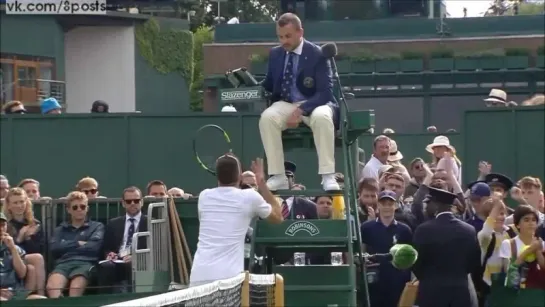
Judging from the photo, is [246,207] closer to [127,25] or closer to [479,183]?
[479,183]

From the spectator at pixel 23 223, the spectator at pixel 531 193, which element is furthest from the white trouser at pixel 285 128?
the spectator at pixel 531 193

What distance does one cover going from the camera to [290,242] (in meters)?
11.4

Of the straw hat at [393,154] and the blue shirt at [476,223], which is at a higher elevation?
the straw hat at [393,154]

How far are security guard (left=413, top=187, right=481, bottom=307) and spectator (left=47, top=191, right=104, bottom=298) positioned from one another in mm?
3202

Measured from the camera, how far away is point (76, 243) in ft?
42.5

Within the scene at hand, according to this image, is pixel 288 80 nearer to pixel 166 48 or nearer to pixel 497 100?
pixel 497 100

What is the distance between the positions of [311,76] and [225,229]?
6.49ft

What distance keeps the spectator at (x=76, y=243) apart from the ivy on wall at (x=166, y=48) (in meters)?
21.2

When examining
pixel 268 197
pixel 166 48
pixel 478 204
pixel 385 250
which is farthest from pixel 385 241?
pixel 166 48

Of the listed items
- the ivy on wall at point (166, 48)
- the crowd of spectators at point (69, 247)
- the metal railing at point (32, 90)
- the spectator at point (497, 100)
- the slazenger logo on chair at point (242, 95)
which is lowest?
the crowd of spectators at point (69, 247)

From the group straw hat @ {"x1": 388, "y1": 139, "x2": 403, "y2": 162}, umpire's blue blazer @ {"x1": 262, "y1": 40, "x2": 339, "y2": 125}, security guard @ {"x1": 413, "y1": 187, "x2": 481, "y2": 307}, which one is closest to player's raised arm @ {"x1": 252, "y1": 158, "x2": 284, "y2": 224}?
umpire's blue blazer @ {"x1": 262, "y1": 40, "x2": 339, "y2": 125}

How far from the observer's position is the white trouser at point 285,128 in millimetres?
11000

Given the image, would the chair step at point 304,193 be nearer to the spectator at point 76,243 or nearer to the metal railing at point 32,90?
the spectator at point 76,243

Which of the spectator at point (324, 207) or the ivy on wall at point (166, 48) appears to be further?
the ivy on wall at point (166, 48)
